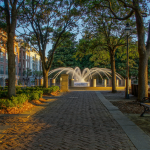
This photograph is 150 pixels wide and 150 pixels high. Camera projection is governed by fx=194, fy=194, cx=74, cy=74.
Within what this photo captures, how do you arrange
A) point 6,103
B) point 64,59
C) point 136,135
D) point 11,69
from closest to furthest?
point 136,135 < point 6,103 < point 11,69 < point 64,59

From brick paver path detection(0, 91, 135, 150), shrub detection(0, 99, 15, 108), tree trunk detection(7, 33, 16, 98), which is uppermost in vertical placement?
tree trunk detection(7, 33, 16, 98)

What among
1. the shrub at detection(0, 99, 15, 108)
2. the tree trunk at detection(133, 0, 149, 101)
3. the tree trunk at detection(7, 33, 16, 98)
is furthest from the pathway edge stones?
the tree trunk at detection(7, 33, 16, 98)

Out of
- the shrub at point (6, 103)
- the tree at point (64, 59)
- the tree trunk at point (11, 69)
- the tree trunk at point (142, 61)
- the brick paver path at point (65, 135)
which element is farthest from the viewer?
the tree at point (64, 59)

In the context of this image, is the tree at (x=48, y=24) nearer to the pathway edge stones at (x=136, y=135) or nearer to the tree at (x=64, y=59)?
the pathway edge stones at (x=136, y=135)

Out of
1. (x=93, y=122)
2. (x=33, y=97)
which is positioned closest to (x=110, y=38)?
(x=33, y=97)

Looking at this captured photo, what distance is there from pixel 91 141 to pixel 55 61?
1895 inches

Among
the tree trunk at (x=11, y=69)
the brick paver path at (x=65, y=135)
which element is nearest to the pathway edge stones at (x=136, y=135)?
the brick paver path at (x=65, y=135)

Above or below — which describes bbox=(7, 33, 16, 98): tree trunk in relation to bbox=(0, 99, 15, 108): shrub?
above

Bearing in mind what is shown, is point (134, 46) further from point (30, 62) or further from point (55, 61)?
Answer: point (30, 62)

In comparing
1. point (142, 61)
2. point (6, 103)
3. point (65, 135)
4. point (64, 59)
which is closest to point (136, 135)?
point (65, 135)

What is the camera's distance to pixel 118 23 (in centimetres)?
2150

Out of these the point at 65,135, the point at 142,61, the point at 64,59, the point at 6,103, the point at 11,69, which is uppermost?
the point at 64,59

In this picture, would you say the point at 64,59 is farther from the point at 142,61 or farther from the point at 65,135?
the point at 65,135

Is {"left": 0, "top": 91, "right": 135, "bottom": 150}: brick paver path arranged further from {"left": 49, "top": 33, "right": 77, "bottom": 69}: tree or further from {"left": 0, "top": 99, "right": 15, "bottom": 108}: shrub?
{"left": 49, "top": 33, "right": 77, "bottom": 69}: tree
